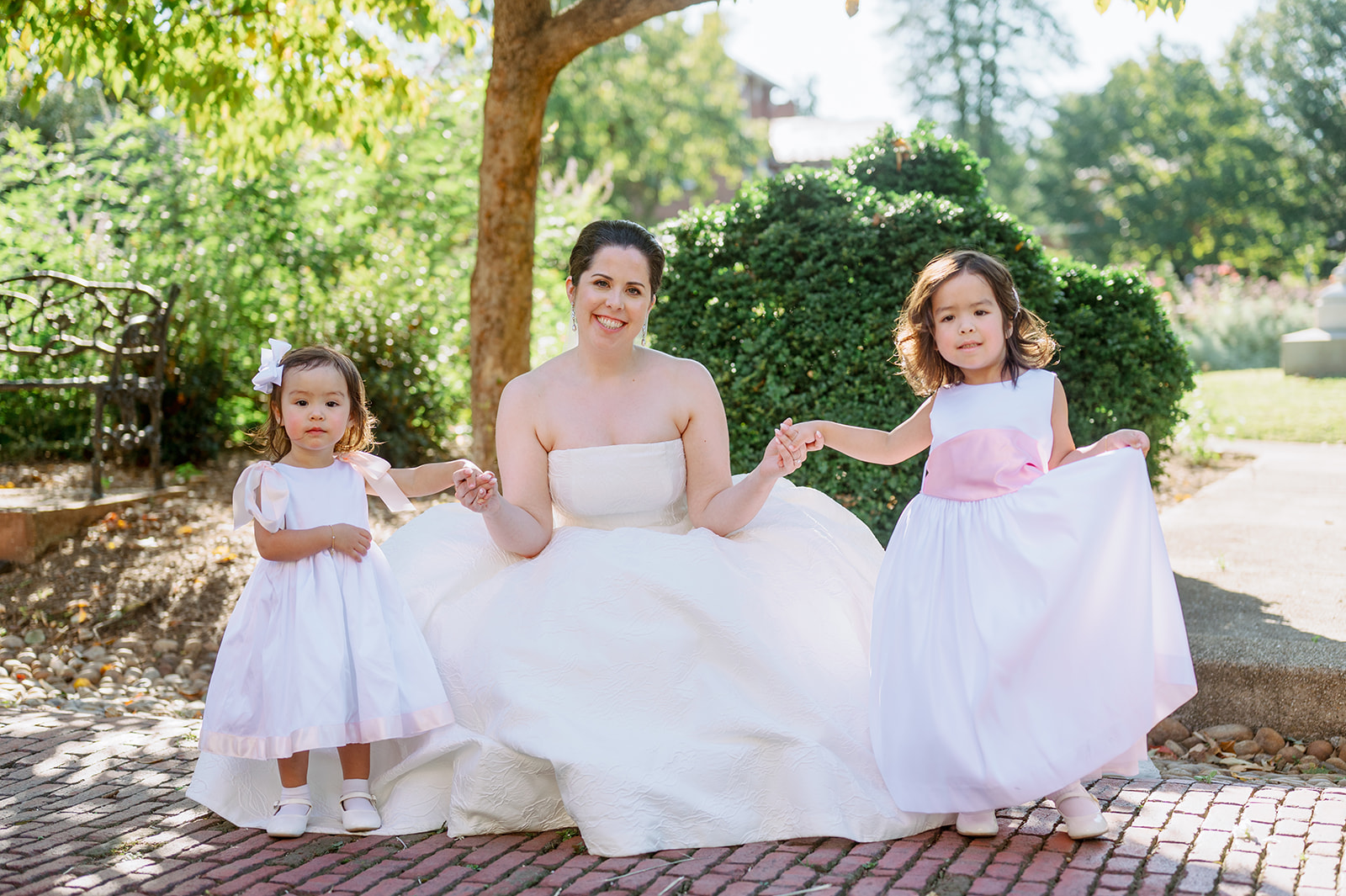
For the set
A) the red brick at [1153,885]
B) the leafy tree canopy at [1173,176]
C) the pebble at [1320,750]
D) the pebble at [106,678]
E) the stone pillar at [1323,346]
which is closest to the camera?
the red brick at [1153,885]

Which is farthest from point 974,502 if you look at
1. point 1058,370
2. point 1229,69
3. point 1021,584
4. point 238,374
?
point 1229,69

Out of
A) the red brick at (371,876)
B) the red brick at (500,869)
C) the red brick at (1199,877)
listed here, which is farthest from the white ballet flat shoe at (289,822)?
the red brick at (1199,877)

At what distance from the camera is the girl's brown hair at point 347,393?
3355 mm

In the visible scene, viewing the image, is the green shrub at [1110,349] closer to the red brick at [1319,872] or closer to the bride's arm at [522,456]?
the bride's arm at [522,456]

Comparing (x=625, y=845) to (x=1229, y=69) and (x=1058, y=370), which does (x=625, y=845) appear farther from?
(x=1229, y=69)

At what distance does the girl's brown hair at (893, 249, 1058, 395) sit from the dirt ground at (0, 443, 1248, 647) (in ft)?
12.6

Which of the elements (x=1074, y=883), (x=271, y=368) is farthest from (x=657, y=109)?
(x=1074, y=883)

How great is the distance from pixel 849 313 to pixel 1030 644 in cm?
268

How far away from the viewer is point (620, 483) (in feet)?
12.1

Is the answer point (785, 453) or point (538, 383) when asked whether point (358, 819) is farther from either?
point (785, 453)

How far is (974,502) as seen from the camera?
3.15 metres

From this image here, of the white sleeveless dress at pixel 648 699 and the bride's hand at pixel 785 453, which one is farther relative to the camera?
the bride's hand at pixel 785 453

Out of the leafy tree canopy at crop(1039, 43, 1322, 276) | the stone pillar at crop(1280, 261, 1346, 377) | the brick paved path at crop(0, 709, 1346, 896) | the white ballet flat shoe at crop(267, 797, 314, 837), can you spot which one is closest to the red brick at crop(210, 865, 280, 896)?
the brick paved path at crop(0, 709, 1346, 896)

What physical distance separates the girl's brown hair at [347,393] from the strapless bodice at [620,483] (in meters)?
0.62
